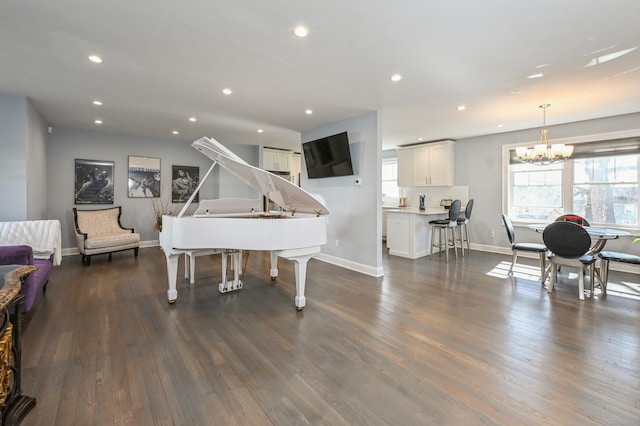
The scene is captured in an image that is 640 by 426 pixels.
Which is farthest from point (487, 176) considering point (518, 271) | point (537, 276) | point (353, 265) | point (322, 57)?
point (322, 57)

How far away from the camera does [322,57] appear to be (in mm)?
2623

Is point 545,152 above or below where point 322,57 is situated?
below

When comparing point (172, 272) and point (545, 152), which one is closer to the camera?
point (172, 272)

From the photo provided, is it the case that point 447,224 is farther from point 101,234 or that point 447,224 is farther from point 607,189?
point 101,234

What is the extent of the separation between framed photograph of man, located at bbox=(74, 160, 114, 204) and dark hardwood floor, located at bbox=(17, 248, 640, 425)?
2772mm

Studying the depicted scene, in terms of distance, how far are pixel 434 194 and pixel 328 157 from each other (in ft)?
10.7

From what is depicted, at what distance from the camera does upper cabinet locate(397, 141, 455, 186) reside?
6457 millimetres

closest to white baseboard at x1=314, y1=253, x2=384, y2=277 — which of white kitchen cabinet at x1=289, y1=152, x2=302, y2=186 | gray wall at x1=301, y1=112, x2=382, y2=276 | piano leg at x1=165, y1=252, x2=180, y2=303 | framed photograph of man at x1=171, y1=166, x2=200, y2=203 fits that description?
gray wall at x1=301, y1=112, x2=382, y2=276

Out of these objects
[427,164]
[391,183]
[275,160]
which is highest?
[275,160]

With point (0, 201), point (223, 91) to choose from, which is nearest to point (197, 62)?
point (223, 91)

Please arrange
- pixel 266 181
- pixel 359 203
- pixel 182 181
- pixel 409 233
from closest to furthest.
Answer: pixel 266 181
pixel 359 203
pixel 409 233
pixel 182 181

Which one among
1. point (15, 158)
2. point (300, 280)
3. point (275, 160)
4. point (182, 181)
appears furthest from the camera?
point (275, 160)

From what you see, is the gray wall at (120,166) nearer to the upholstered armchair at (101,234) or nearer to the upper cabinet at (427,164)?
the upholstered armchair at (101,234)

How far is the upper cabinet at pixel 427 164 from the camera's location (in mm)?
6457
